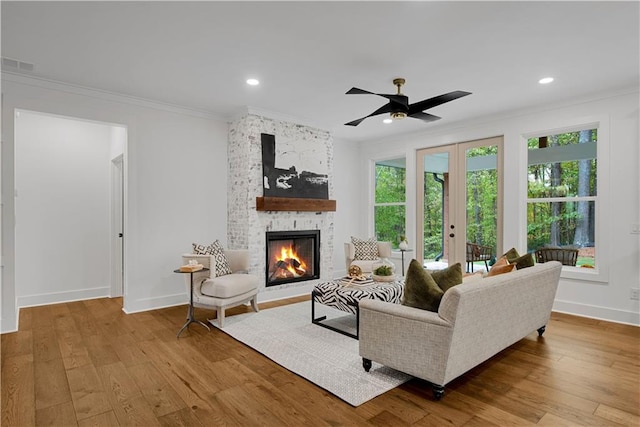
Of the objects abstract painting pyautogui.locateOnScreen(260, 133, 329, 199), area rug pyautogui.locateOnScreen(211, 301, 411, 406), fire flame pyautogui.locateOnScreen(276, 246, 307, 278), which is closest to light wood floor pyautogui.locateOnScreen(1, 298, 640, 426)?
area rug pyautogui.locateOnScreen(211, 301, 411, 406)

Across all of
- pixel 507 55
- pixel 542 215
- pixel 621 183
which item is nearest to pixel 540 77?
pixel 507 55

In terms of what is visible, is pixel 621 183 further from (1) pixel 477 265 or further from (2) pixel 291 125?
(2) pixel 291 125

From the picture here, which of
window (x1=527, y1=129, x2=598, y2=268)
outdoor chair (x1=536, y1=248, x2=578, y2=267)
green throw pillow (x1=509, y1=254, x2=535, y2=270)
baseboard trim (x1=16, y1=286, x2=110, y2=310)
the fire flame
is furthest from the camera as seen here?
the fire flame

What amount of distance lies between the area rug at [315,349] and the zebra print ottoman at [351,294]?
25cm

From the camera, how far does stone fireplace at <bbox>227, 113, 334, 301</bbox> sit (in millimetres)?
5012

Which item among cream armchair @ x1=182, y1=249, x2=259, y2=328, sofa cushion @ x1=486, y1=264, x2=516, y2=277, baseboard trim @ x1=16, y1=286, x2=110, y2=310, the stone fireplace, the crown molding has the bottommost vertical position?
baseboard trim @ x1=16, y1=286, x2=110, y2=310

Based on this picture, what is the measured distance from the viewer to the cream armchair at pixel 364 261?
5489mm

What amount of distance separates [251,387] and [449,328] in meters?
1.45

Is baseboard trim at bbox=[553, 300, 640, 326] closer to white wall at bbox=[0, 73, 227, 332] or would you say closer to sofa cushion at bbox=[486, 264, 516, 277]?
sofa cushion at bbox=[486, 264, 516, 277]

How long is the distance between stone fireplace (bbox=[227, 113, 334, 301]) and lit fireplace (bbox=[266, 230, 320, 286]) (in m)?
0.05

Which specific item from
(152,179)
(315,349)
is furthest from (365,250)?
(152,179)

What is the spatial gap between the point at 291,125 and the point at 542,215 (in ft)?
12.5

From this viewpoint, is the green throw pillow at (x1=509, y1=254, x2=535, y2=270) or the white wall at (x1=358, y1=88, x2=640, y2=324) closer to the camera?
the green throw pillow at (x1=509, y1=254, x2=535, y2=270)

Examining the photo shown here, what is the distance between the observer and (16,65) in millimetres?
3469
